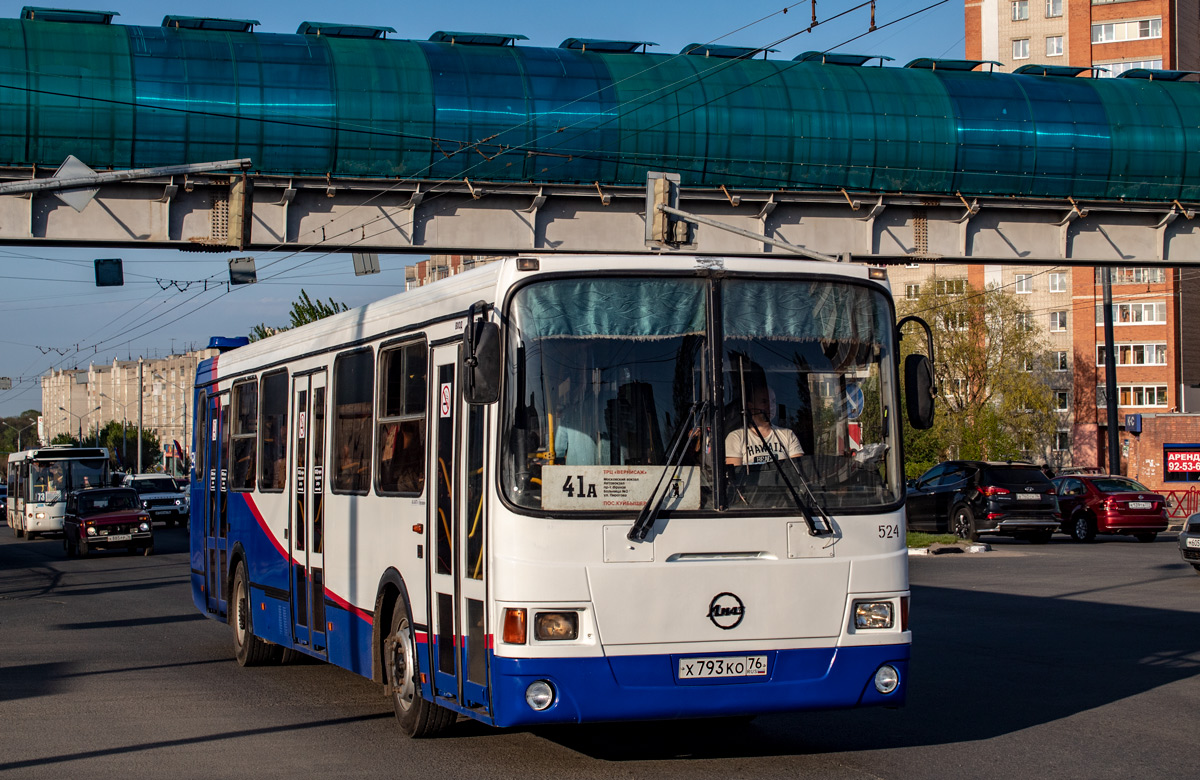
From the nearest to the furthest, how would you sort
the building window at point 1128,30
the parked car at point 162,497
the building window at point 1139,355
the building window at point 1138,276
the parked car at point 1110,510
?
1. the parked car at point 1110,510
2. the parked car at point 162,497
3. the building window at point 1138,276
4. the building window at point 1139,355
5. the building window at point 1128,30

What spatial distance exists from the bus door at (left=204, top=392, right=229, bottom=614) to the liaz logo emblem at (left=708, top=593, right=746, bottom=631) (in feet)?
24.7

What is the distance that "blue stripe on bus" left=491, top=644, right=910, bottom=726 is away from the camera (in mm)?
7359

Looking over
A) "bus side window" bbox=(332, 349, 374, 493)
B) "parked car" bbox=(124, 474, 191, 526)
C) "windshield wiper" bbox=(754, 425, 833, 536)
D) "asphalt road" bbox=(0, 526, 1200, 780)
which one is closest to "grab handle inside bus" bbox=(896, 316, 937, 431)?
"windshield wiper" bbox=(754, 425, 833, 536)

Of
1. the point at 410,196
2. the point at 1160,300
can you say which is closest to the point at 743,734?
the point at 410,196

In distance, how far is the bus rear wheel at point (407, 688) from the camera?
29.0ft

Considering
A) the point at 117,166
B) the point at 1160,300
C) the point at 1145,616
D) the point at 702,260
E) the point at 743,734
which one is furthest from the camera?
the point at 1160,300

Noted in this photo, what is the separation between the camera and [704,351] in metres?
7.78

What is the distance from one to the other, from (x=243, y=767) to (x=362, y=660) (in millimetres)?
1620

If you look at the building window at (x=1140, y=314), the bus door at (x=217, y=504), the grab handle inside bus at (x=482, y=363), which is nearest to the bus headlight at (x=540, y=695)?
the grab handle inside bus at (x=482, y=363)

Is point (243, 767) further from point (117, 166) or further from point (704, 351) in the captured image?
point (117, 166)

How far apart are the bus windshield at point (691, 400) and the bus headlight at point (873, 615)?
20.9 inches

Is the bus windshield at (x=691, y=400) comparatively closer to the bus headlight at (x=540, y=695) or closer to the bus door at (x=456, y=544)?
the bus door at (x=456, y=544)

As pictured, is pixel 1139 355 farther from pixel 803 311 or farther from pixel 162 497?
pixel 803 311

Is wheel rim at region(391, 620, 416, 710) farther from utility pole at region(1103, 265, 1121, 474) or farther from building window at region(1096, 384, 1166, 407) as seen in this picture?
building window at region(1096, 384, 1166, 407)
